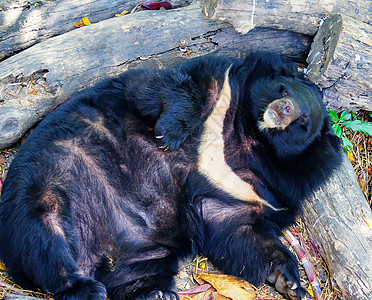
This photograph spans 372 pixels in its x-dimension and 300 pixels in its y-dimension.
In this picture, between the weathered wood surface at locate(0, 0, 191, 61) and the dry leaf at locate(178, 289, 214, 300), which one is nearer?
the dry leaf at locate(178, 289, 214, 300)

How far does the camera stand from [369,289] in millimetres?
3201

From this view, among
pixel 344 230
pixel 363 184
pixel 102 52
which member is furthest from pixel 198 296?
pixel 102 52

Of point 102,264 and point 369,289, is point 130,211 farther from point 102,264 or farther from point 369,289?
point 369,289

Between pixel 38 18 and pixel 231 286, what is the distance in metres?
2.87

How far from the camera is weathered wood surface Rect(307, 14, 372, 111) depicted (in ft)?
11.6

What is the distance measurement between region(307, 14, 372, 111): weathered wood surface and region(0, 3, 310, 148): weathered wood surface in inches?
13.7

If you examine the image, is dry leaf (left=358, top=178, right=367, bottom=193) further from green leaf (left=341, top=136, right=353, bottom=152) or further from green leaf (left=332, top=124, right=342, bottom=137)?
green leaf (left=332, top=124, right=342, bottom=137)

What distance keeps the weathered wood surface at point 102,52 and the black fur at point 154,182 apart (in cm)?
37

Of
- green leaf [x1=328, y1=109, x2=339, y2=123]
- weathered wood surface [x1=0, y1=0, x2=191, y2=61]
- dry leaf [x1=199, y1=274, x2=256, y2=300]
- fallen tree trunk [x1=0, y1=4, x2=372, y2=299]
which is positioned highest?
weathered wood surface [x1=0, y1=0, x2=191, y2=61]

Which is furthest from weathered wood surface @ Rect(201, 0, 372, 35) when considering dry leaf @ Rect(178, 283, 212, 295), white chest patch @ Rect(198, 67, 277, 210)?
dry leaf @ Rect(178, 283, 212, 295)

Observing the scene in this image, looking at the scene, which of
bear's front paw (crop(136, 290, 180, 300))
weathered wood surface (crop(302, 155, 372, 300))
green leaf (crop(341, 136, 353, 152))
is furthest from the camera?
green leaf (crop(341, 136, 353, 152))

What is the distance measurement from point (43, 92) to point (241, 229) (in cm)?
196

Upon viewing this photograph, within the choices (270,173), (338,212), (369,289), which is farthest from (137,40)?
(369,289)

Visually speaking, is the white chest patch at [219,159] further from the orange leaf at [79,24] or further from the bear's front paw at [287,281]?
the orange leaf at [79,24]
